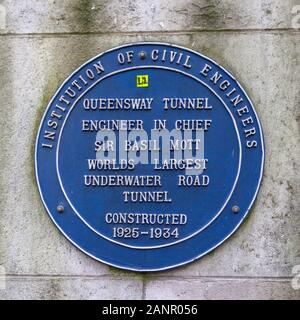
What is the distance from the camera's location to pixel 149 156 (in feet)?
16.7

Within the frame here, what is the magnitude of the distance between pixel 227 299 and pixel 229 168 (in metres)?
0.84

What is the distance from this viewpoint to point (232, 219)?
5.02 metres

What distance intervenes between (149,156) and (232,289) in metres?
1.01

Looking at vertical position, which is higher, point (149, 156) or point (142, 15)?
point (142, 15)

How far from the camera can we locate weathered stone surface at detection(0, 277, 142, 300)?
5.08 meters

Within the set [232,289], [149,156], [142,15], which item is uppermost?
[142,15]

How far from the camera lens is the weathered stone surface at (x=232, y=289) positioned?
5000mm

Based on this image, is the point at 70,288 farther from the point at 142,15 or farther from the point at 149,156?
the point at 142,15

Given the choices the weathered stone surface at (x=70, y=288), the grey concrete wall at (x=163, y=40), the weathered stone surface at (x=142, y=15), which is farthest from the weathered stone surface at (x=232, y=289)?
the weathered stone surface at (x=142, y=15)

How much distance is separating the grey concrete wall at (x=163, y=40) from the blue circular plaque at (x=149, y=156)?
0.08 m

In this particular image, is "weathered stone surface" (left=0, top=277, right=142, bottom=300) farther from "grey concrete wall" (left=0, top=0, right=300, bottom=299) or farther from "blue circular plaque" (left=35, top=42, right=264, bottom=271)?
"blue circular plaque" (left=35, top=42, right=264, bottom=271)

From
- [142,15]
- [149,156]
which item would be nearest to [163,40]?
[142,15]

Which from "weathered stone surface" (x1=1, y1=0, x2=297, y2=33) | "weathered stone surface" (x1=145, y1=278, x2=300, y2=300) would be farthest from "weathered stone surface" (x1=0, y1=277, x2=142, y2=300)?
"weathered stone surface" (x1=1, y1=0, x2=297, y2=33)

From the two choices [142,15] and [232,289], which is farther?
[142,15]
